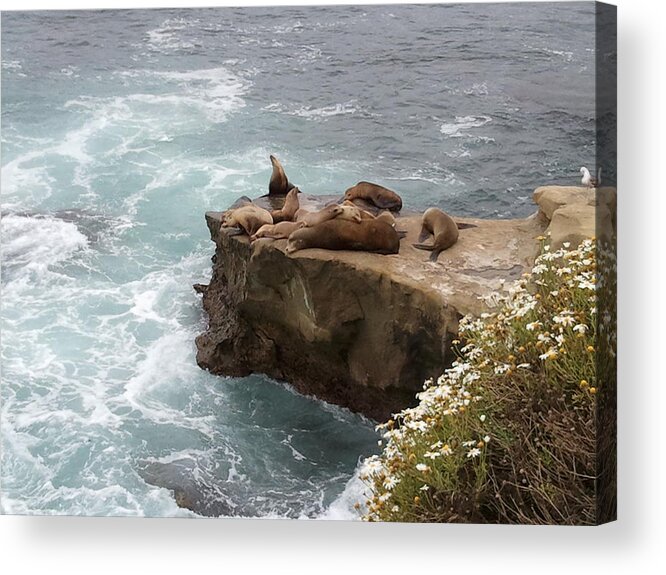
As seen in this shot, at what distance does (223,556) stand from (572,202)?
2.70 meters

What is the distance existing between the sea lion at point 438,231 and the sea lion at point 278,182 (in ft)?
2.65

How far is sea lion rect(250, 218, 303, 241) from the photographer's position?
6651 mm

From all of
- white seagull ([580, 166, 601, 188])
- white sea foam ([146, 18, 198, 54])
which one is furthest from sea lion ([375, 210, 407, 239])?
white sea foam ([146, 18, 198, 54])

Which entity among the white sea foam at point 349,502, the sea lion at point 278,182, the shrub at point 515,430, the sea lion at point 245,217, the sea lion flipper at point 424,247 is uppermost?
the sea lion at point 278,182

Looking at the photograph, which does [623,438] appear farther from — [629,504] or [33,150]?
[33,150]

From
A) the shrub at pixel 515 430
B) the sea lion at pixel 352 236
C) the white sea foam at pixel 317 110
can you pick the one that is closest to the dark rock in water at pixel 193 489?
the shrub at pixel 515 430

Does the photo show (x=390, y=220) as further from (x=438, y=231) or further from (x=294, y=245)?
(x=294, y=245)

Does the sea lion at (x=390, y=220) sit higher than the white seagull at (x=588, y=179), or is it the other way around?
the white seagull at (x=588, y=179)

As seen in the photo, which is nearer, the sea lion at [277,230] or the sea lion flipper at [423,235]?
the sea lion flipper at [423,235]

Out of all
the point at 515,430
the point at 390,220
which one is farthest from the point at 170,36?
the point at 515,430

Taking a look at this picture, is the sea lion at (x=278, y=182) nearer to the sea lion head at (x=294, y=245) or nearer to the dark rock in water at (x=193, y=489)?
the sea lion head at (x=294, y=245)

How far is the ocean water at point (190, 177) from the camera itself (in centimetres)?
620

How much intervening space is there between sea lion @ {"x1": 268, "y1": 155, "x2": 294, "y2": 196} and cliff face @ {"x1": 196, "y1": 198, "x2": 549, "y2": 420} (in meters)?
0.38

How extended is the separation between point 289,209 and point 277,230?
0.80 feet
